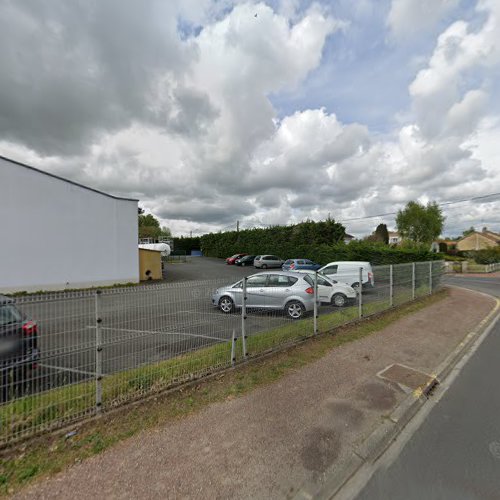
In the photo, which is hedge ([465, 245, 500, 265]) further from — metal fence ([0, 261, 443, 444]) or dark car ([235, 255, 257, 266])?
metal fence ([0, 261, 443, 444])

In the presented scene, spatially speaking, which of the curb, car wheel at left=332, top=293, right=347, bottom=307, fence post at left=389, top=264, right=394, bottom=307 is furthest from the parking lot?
fence post at left=389, top=264, right=394, bottom=307

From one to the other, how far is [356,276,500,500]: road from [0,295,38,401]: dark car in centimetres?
355

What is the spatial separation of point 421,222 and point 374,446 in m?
47.8

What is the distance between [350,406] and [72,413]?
334cm

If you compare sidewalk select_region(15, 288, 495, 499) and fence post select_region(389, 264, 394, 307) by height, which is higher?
fence post select_region(389, 264, 394, 307)

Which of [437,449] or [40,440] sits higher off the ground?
[40,440]

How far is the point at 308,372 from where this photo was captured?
183 inches

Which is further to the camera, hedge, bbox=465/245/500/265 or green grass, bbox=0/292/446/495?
hedge, bbox=465/245/500/265

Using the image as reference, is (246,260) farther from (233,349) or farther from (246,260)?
(233,349)

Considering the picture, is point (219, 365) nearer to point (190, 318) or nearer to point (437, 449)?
point (190, 318)

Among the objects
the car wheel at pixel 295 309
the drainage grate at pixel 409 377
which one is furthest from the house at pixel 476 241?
the drainage grate at pixel 409 377

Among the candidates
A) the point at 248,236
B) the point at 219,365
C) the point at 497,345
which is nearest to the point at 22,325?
the point at 219,365

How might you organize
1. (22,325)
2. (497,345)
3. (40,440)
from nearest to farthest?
(40,440), (22,325), (497,345)

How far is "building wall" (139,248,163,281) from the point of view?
2075cm
